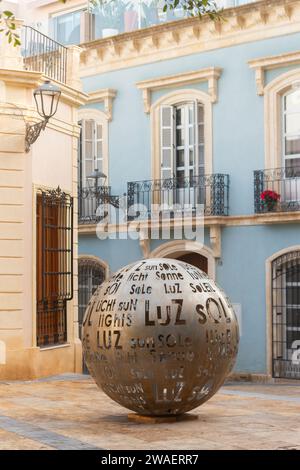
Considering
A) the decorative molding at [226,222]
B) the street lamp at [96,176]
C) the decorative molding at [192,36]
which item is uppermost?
the decorative molding at [192,36]

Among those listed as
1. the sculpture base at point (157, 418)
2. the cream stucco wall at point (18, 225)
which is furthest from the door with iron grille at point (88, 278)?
the sculpture base at point (157, 418)

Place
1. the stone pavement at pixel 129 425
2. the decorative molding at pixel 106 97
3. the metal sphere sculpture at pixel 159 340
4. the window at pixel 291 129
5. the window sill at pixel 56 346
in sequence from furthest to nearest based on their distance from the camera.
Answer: the decorative molding at pixel 106 97 → the window at pixel 291 129 → the window sill at pixel 56 346 → the metal sphere sculpture at pixel 159 340 → the stone pavement at pixel 129 425

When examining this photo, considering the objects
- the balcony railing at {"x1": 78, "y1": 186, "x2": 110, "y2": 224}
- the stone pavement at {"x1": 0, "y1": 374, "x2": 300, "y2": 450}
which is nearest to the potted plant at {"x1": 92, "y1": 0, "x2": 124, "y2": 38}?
the balcony railing at {"x1": 78, "y1": 186, "x2": 110, "y2": 224}

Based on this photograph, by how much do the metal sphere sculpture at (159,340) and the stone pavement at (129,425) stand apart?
0.35m

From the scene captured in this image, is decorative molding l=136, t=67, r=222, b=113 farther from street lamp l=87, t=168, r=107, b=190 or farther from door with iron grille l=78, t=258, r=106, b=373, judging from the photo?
door with iron grille l=78, t=258, r=106, b=373

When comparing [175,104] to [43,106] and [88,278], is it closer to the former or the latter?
[88,278]

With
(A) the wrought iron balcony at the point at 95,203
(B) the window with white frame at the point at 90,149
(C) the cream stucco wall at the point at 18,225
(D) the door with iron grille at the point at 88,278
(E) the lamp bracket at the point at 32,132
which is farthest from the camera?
(B) the window with white frame at the point at 90,149

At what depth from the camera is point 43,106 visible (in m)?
14.7

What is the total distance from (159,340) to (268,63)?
1308 centimetres

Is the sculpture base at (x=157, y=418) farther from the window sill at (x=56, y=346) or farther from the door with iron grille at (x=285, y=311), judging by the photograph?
the door with iron grille at (x=285, y=311)

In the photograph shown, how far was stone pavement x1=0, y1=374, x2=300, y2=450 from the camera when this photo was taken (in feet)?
26.9

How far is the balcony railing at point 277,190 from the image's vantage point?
20.4 m

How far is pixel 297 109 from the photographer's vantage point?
2088cm

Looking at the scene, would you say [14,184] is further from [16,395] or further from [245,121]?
[245,121]
